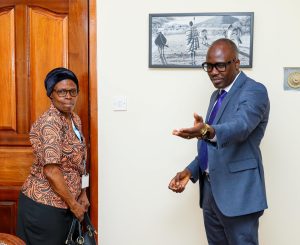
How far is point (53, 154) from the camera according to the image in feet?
5.39

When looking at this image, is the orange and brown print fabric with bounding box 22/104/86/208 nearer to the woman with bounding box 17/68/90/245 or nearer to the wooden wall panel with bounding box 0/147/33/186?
the woman with bounding box 17/68/90/245

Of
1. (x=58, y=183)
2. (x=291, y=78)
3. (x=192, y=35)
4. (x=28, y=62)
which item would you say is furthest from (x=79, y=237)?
(x=291, y=78)

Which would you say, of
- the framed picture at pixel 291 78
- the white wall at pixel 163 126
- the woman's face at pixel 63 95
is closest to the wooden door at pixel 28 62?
the white wall at pixel 163 126

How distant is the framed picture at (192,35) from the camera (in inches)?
81.3

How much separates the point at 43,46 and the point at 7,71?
0.28 meters

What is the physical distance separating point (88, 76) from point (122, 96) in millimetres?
248

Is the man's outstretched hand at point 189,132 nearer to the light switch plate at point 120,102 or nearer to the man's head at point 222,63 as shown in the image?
the man's head at point 222,63

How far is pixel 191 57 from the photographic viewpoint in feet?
6.93

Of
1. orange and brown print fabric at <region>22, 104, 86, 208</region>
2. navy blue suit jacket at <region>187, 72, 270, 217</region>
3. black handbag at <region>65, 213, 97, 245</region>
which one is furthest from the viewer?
black handbag at <region>65, 213, 97, 245</region>

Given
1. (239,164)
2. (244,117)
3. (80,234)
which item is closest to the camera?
(244,117)

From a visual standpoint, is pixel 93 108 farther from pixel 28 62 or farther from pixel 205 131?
pixel 205 131

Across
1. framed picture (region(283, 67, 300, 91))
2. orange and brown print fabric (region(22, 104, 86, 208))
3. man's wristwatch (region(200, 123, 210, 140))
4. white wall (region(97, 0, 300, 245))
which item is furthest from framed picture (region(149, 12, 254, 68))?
man's wristwatch (region(200, 123, 210, 140))

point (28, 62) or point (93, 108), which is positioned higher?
point (28, 62)

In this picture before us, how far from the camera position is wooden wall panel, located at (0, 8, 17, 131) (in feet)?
7.16
